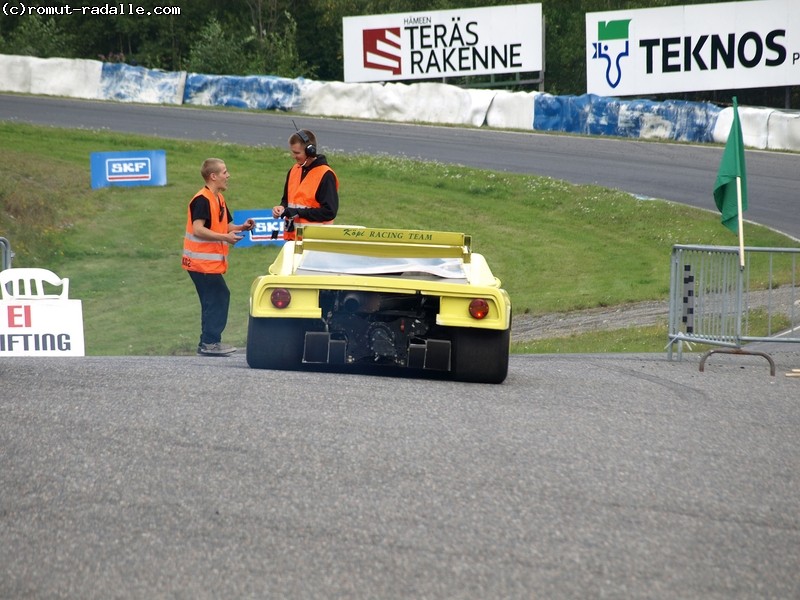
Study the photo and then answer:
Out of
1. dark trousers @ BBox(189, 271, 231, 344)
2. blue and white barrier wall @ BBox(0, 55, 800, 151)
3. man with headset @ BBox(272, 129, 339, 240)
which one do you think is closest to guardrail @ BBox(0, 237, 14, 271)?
dark trousers @ BBox(189, 271, 231, 344)

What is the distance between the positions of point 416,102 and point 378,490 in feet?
100

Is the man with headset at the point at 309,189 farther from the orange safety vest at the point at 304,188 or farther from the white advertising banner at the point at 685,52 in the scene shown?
the white advertising banner at the point at 685,52

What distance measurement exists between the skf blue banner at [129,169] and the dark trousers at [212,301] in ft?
44.6

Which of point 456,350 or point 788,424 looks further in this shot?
point 456,350

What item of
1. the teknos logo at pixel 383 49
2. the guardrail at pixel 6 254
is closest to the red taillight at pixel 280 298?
the guardrail at pixel 6 254

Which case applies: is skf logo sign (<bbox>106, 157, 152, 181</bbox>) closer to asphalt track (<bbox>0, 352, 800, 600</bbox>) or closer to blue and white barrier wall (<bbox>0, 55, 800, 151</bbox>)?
blue and white barrier wall (<bbox>0, 55, 800, 151</bbox>)

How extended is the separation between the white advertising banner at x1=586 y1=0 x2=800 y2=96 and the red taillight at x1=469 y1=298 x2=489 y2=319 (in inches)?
1129

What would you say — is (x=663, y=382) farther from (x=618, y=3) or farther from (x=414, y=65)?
(x=618, y=3)

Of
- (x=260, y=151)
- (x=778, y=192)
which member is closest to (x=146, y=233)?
(x=260, y=151)

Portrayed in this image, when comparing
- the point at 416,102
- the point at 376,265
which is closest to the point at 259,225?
the point at 376,265

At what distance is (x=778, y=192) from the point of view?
24.3m

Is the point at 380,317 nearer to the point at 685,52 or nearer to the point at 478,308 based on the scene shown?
the point at 478,308

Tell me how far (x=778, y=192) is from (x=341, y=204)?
8.59m

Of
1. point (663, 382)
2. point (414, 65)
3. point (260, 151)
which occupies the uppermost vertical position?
point (414, 65)
